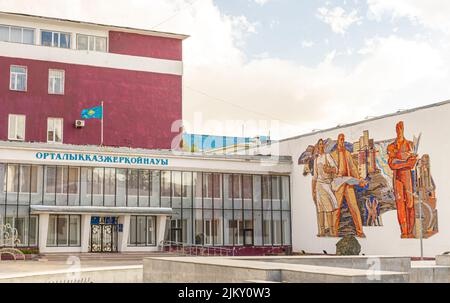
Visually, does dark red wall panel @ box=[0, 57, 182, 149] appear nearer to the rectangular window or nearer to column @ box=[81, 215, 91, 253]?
the rectangular window

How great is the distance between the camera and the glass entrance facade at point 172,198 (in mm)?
44125

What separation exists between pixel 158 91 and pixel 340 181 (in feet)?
53.8

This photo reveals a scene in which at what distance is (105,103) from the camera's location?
5119 cm

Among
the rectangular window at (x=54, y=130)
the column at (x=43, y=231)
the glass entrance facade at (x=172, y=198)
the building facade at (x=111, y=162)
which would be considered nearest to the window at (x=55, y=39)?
the building facade at (x=111, y=162)

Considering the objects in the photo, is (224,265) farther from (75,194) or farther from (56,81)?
(56,81)

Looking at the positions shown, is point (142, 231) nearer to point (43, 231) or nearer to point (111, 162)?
point (111, 162)

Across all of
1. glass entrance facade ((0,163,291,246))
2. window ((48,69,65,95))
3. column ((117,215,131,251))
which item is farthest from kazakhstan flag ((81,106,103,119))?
column ((117,215,131,251))

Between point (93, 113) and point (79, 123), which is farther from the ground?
point (93, 113)

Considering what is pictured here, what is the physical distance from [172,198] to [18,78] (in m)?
14.1

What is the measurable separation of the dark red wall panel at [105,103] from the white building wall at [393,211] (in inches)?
417

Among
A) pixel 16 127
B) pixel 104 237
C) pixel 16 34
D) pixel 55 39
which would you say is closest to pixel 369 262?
pixel 104 237

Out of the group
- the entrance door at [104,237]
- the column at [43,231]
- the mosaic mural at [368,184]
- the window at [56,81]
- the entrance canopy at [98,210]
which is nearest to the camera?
the mosaic mural at [368,184]

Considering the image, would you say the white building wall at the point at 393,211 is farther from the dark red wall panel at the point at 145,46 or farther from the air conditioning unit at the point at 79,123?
the air conditioning unit at the point at 79,123
